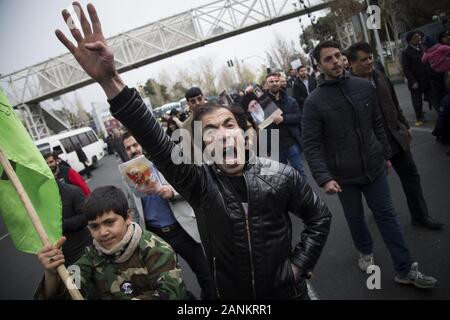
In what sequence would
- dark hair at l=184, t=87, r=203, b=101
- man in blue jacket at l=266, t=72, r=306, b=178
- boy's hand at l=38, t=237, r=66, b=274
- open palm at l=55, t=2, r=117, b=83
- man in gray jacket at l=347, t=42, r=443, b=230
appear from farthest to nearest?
man in blue jacket at l=266, t=72, r=306, b=178 < dark hair at l=184, t=87, r=203, b=101 < man in gray jacket at l=347, t=42, r=443, b=230 < boy's hand at l=38, t=237, r=66, b=274 < open palm at l=55, t=2, r=117, b=83

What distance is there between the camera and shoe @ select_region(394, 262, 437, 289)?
8.89 ft

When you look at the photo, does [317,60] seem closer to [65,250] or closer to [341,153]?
[341,153]

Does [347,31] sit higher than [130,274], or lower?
higher

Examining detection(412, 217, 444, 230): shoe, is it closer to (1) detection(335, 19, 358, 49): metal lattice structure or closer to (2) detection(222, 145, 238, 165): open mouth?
(2) detection(222, 145, 238, 165): open mouth

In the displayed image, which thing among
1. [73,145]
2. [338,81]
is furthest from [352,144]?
[73,145]

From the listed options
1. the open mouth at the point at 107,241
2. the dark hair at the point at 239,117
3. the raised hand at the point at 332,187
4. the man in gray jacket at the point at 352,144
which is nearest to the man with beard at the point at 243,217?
the dark hair at the point at 239,117

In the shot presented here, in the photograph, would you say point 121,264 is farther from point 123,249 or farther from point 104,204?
point 104,204

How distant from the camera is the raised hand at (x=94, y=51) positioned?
1.22 m

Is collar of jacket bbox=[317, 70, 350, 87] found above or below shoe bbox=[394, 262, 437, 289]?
above

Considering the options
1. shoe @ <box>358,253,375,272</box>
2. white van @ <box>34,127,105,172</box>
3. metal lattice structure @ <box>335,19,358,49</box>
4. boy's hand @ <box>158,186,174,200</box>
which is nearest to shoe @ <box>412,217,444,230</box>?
shoe @ <box>358,253,375,272</box>

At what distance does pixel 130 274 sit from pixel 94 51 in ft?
4.27

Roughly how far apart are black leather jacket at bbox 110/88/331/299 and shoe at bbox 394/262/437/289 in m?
1.55

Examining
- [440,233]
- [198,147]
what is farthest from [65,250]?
[440,233]

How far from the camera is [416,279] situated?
9.03 ft
